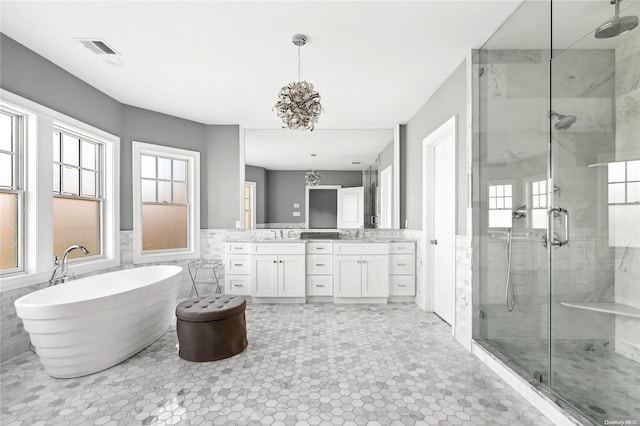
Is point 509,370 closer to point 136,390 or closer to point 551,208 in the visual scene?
point 551,208

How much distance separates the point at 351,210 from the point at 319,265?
0.96m

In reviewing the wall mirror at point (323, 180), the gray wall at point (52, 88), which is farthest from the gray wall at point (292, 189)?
the gray wall at point (52, 88)

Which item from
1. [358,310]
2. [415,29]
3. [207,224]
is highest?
[415,29]

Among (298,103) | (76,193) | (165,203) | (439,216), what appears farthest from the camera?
(165,203)

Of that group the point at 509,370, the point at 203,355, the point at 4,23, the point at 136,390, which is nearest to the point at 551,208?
the point at 509,370

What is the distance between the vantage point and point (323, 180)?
459 centimetres

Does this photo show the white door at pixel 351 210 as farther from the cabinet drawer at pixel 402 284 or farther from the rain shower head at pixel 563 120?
the rain shower head at pixel 563 120

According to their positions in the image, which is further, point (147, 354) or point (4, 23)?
point (147, 354)

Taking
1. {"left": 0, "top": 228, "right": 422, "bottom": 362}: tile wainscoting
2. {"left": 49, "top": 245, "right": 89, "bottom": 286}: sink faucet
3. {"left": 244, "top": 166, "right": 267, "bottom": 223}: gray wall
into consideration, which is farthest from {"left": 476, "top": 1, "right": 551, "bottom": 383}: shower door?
{"left": 49, "top": 245, "right": 89, "bottom": 286}: sink faucet

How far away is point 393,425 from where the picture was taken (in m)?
1.75

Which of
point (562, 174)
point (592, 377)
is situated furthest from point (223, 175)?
point (592, 377)

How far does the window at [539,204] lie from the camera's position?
2115 mm

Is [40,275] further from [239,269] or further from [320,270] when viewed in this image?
[320,270]

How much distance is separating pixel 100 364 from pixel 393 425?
2.15 m
